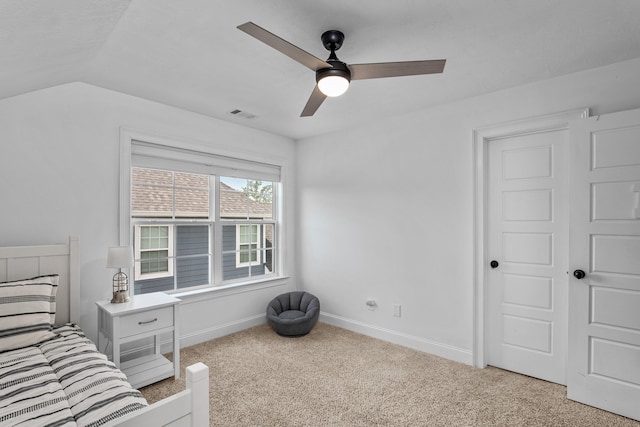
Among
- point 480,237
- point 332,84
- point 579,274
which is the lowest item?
point 579,274

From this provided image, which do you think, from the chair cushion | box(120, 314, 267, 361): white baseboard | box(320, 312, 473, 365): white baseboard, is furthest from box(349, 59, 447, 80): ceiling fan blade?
box(120, 314, 267, 361): white baseboard

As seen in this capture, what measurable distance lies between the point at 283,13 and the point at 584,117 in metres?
2.30

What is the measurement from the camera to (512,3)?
5.49 feet

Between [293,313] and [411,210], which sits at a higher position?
[411,210]

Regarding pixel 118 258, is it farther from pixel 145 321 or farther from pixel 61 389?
pixel 61 389

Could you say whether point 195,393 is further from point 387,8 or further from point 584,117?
point 584,117

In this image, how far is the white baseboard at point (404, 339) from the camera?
3038 millimetres

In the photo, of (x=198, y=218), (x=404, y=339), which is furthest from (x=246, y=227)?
(x=404, y=339)

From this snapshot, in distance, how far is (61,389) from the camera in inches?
57.6

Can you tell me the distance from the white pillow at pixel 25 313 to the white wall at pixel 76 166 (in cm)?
53

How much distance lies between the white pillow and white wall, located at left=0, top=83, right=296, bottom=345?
1.73 feet

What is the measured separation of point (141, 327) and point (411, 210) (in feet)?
8.70

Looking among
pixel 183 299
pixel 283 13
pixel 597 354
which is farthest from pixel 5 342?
pixel 597 354

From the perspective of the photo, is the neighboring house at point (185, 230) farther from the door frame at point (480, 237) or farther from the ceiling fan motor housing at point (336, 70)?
the door frame at point (480, 237)
